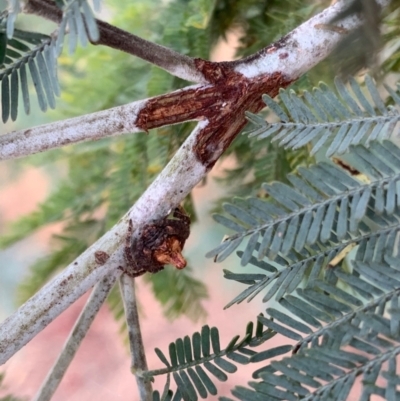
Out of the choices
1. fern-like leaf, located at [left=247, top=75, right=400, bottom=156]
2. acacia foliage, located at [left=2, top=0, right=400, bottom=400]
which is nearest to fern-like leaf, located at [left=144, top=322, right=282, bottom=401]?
acacia foliage, located at [left=2, top=0, right=400, bottom=400]

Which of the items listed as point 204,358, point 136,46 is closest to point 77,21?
point 136,46

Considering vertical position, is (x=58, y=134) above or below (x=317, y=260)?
above

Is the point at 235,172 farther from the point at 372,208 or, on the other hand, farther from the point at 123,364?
Result: the point at 123,364

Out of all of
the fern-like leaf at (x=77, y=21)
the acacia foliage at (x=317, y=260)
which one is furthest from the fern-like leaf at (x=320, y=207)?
the fern-like leaf at (x=77, y=21)

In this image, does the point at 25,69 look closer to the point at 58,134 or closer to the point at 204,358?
the point at 58,134

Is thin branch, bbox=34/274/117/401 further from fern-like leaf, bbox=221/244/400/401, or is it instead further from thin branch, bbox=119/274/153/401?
fern-like leaf, bbox=221/244/400/401

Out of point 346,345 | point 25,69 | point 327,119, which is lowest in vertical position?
point 346,345

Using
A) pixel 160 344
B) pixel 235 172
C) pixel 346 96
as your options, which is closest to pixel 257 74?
pixel 346 96
